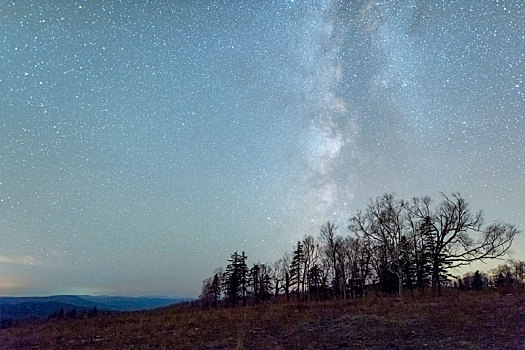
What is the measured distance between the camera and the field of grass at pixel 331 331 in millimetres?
13945

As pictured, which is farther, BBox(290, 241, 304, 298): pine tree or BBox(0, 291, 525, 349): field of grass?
BBox(290, 241, 304, 298): pine tree

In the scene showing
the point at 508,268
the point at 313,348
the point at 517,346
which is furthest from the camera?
the point at 508,268

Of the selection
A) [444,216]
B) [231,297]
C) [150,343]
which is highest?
[444,216]

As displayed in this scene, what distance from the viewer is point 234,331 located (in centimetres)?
1797

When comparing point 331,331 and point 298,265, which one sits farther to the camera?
point 298,265

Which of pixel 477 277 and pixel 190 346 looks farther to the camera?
pixel 477 277

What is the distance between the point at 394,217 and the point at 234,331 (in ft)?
95.6

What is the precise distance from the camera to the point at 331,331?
1656 centimetres

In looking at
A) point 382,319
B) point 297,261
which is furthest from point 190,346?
point 297,261

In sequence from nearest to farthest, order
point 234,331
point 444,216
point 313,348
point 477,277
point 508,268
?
point 313,348 < point 234,331 < point 444,216 < point 477,277 < point 508,268

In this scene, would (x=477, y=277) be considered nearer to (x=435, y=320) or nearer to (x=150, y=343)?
(x=435, y=320)

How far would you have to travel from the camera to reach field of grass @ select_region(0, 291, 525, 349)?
1395cm

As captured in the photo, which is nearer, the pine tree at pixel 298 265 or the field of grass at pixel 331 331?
the field of grass at pixel 331 331

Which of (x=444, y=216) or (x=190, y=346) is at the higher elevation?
(x=444, y=216)
